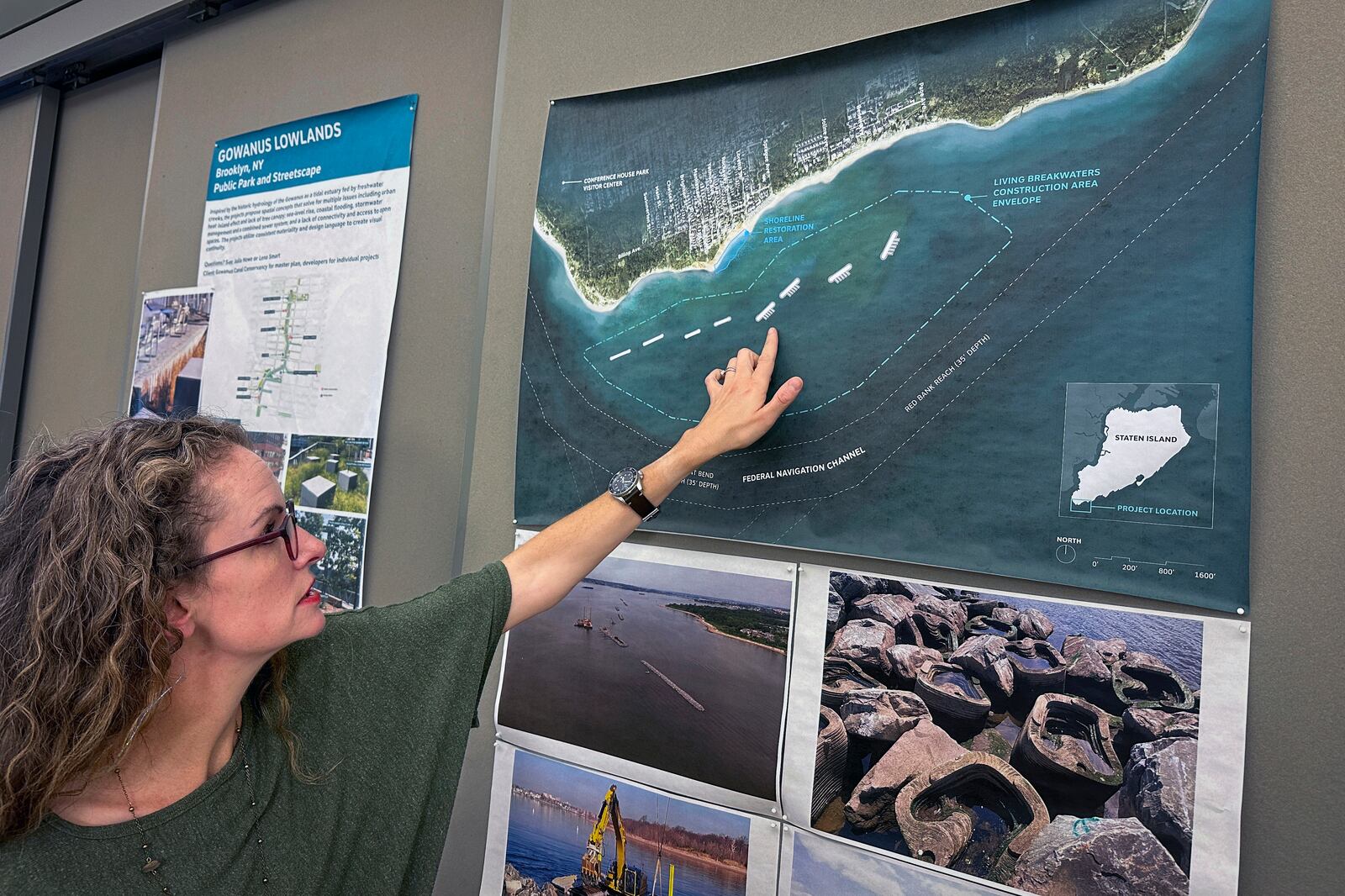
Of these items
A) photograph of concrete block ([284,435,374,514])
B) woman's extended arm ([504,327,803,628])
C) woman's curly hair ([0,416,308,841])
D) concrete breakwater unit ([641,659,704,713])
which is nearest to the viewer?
woman's curly hair ([0,416,308,841])

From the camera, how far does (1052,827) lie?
3.09ft

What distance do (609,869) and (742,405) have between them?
718mm

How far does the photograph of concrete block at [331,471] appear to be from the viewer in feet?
5.77

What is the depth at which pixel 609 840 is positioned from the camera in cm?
129

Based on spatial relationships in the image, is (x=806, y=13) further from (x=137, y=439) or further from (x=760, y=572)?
(x=137, y=439)

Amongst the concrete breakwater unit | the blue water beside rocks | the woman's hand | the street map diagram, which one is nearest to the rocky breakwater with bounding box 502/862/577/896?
the concrete breakwater unit

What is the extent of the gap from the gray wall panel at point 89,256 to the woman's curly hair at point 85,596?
6.27ft

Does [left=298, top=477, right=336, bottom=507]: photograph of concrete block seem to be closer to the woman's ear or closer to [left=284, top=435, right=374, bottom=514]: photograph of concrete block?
[left=284, top=435, right=374, bottom=514]: photograph of concrete block

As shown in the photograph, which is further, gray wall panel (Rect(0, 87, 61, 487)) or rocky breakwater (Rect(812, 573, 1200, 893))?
gray wall panel (Rect(0, 87, 61, 487))

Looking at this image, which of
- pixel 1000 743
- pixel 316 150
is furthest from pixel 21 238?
pixel 1000 743

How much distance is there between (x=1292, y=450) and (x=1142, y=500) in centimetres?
14

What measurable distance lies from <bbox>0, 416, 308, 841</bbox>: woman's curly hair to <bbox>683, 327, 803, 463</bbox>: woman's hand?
1.90 ft

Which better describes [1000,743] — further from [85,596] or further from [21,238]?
[21,238]

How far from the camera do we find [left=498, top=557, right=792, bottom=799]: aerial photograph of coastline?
3.85 feet
